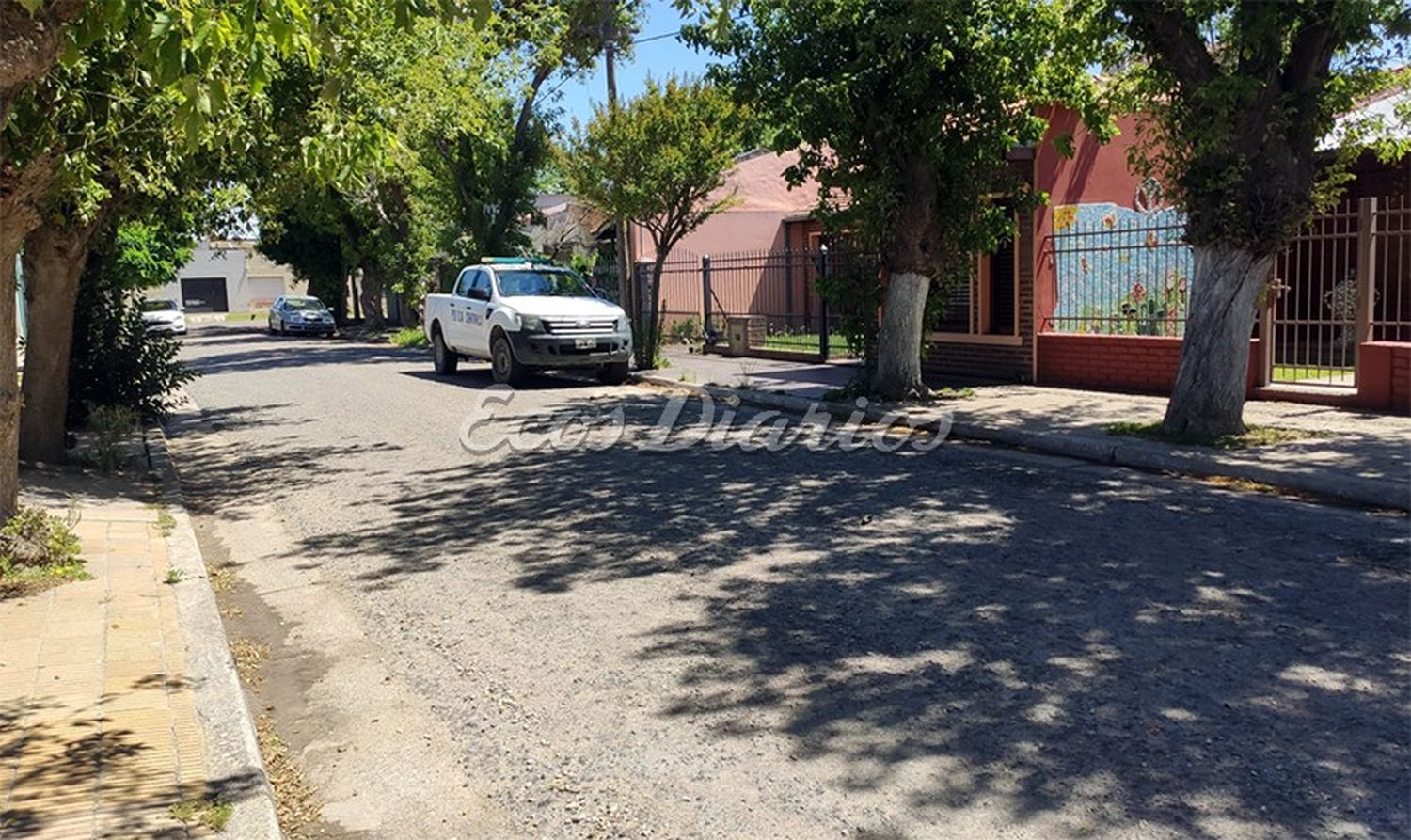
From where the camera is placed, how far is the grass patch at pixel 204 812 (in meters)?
3.79

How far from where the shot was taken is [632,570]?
695 cm

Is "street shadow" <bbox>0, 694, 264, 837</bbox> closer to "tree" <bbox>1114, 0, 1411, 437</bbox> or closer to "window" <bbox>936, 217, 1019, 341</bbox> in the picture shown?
"tree" <bbox>1114, 0, 1411, 437</bbox>

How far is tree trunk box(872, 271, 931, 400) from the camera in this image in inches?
556

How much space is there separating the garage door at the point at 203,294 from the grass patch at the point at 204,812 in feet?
277

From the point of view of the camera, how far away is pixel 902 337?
14.2m

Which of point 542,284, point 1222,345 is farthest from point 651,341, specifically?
point 1222,345

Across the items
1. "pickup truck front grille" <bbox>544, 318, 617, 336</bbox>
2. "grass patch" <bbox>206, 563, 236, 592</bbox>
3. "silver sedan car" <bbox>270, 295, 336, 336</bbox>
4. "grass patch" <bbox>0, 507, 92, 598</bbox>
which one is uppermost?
"silver sedan car" <bbox>270, 295, 336, 336</bbox>

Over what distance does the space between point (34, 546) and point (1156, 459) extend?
Answer: 28.3 feet

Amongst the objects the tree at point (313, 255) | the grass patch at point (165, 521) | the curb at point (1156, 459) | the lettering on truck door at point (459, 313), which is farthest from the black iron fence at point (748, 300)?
the tree at point (313, 255)

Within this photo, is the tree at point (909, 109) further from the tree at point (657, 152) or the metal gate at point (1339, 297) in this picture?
the tree at point (657, 152)

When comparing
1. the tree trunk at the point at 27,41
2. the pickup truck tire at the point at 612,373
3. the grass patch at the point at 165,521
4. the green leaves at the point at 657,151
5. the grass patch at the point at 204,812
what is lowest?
the grass patch at the point at 204,812

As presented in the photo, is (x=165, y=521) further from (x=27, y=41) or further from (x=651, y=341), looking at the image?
(x=651, y=341)

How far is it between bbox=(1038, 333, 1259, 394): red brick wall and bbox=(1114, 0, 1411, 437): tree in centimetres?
280

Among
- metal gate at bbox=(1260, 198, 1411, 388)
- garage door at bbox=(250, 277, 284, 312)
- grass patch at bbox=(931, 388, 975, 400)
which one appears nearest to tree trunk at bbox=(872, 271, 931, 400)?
grass patch at bbox=(931, 388, 975, 400)
